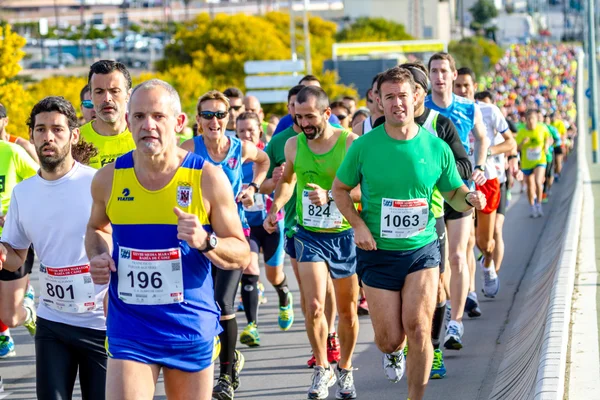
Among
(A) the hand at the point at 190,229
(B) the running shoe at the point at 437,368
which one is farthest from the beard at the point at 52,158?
(B) the running shoe at the point at 437,368

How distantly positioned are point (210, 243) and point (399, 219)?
2098 mm

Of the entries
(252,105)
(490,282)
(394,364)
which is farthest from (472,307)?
(394,364)

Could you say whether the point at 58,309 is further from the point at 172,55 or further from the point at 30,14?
the point at 30,14

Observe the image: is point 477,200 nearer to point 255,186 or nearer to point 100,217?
point 100,217

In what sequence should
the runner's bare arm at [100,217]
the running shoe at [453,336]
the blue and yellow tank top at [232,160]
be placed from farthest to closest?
the running shoe at [453,336]
the blue and yellow tank top at [232,160]
the runner's bare arm at [100,217]

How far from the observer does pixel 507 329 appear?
33.0ft

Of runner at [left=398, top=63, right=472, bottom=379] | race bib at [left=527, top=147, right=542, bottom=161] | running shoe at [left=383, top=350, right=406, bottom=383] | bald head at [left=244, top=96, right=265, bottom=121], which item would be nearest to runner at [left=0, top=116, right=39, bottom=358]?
running shoe at [left=383, top=350, right=406, bottom=383]

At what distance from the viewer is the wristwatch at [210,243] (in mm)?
4676

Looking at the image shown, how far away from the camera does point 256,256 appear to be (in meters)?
9.99

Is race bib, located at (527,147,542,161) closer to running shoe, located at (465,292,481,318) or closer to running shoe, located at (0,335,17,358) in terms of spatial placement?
running shoe, located at (465,292,481,318)

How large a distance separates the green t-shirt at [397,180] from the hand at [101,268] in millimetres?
2138

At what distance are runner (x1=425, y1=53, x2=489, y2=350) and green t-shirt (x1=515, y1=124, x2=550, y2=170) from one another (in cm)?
1168

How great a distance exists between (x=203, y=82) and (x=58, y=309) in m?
42.3

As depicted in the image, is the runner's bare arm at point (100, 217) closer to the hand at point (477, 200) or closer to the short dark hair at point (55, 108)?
the short dark hair at point (55, 108)
